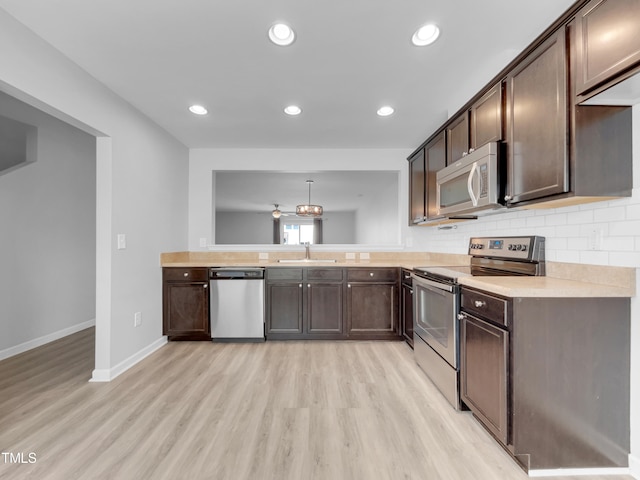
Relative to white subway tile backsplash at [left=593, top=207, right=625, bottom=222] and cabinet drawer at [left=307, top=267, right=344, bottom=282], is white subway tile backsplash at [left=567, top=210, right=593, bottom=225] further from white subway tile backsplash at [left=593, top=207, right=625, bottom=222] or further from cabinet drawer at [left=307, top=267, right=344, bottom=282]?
cabinet drawer at [left=307, top=267, right=344, bottom=282]

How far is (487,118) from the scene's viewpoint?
207 centimetres

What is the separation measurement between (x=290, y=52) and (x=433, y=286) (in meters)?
1.91

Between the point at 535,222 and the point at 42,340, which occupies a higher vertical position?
the point at 535,222

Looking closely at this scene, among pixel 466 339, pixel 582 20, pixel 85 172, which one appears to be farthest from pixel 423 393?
pixel 85 172

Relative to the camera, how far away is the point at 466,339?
1.87 m

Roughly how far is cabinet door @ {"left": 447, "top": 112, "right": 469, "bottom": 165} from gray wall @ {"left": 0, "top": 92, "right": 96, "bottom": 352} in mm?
3930

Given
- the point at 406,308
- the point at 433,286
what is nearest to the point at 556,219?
the point at 433,286

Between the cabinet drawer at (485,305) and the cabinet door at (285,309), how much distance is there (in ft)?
6.21

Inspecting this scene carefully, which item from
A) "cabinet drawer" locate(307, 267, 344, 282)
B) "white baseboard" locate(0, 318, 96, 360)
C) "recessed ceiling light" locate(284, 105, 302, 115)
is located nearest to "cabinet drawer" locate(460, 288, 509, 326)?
"cabinet drawer" locate(307, 267, 344, 282)

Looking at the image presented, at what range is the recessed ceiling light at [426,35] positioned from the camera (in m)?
1.77

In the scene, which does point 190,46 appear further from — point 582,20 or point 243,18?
point 582,20

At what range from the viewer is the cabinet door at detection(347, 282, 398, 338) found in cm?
338

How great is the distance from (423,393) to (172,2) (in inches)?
113

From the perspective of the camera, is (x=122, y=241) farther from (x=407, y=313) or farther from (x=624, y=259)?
(x=624, y=259)
